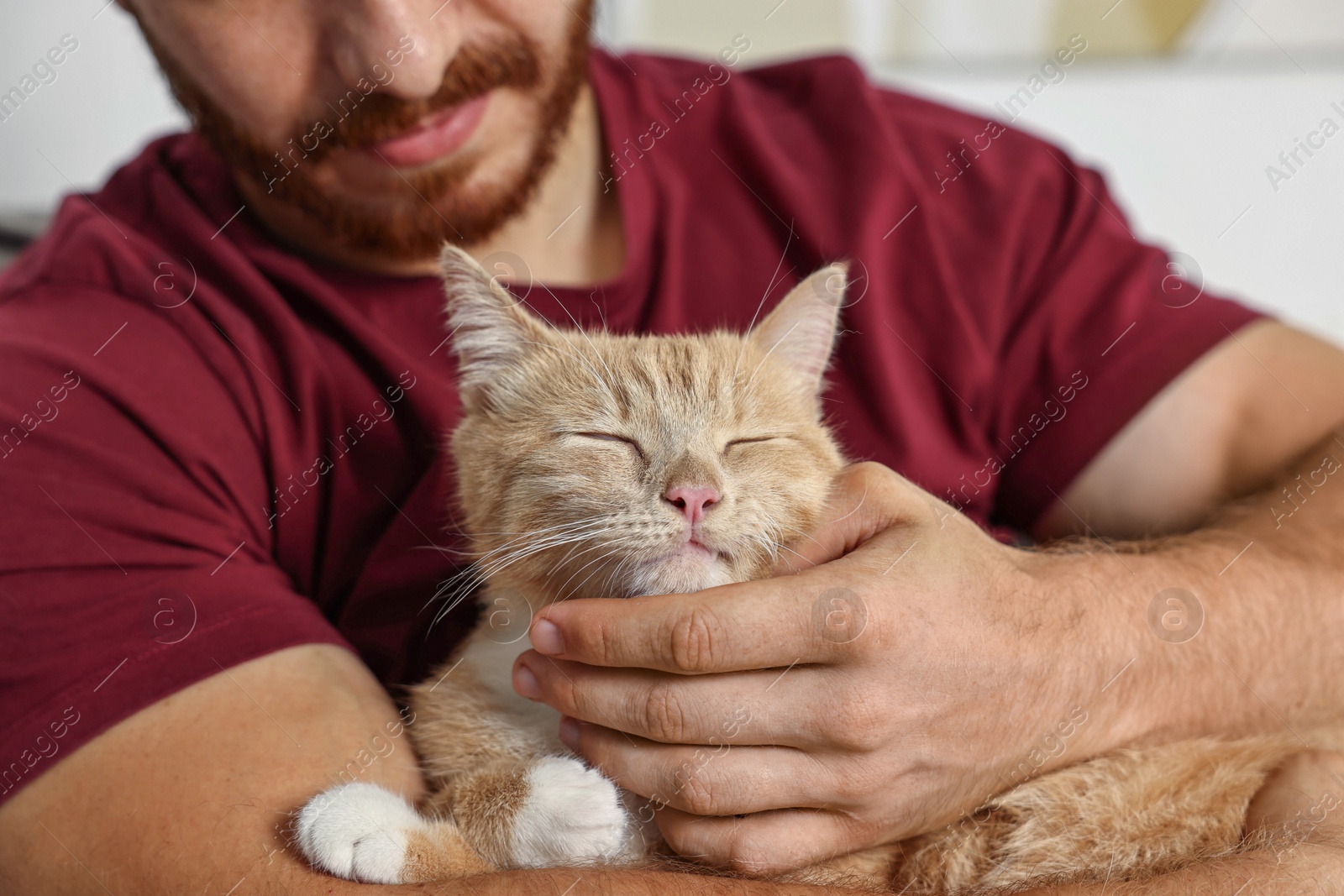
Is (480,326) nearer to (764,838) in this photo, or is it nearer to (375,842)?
(375,842)

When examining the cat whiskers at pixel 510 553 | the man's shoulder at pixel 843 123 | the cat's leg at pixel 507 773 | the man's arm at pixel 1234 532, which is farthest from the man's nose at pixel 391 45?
the man's arm at pixel 1234 532

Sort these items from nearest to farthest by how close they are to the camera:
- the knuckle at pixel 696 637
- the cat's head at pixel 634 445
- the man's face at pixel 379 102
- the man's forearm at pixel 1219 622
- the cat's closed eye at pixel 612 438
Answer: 1. the knuckle at pixel 696 637
2. the cat's head at pixel 634 445
3. the cat's closed eye at pixel 612 438
4. the man's forearm at pixel 1219 622
5. the man's face at pixel 379 102

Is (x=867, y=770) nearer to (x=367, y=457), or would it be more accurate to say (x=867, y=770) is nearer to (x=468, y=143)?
(x=367, y=457)

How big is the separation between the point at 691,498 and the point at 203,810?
77 cm

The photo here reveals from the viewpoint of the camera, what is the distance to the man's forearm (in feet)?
4.82

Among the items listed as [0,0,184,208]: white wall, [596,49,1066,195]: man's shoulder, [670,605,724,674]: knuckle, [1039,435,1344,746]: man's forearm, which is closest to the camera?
[670,605,724,674]: knuckle

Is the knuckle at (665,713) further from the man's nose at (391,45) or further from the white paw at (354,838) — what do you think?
the man's nose at (391,45)

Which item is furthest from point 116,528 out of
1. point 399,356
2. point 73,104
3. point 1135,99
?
point 1135,99

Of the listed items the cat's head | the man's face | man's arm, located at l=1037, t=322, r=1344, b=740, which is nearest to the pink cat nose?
the cat's head

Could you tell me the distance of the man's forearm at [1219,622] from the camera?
147cm

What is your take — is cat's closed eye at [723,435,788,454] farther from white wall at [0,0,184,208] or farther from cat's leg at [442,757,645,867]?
white wall at [0,0,184,208]

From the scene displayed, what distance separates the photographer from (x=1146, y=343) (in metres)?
1.95

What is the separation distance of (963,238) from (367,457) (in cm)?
138

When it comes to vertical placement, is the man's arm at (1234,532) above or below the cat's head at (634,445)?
below
